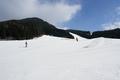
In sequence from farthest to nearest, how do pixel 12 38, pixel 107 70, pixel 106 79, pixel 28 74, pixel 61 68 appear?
pixel 12 38 → pixel 61 68 → pixel 28 74 → pixel 107 70 → pixel 106 79

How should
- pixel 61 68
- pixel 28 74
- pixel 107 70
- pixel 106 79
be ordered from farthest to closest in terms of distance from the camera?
1. pixel 61 68
2. pixel 28 74
3. pixel 107 70
4. pixel 106 79

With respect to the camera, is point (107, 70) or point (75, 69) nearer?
point (107, 70)

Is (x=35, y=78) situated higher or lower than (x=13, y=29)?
lower

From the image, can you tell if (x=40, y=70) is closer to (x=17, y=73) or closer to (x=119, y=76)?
(x=17, y=73)

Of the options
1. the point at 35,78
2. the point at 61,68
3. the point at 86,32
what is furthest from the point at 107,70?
the point at 86,32

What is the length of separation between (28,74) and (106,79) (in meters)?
5.33

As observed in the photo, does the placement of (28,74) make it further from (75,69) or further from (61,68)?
(75,69)

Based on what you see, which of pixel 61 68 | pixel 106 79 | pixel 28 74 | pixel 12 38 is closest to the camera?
pixel 106 79

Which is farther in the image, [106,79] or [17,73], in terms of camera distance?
[17,73]

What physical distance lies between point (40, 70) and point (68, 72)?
231 centimetres

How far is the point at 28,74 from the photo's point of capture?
40.4 feet

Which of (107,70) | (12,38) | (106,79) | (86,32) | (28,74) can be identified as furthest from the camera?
(86,32)

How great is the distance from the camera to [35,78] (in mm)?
11391

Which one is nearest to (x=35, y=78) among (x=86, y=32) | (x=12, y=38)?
(x=12, y=38)
